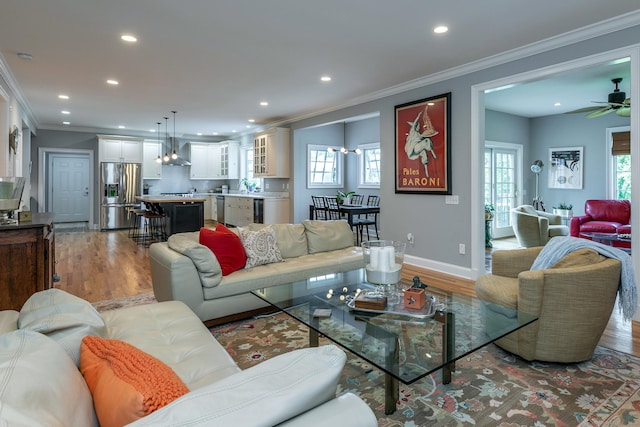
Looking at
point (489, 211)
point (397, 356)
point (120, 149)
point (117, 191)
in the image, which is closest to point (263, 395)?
point (397, 356)

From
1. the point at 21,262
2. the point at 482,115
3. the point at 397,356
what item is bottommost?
the point at 397,356

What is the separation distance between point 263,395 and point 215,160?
10.8 meters

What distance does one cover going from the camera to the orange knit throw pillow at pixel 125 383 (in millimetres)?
806

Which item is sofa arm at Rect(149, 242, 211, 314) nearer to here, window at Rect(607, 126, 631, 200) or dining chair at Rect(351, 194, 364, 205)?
dining chair at Rect(351, 194, 364, 205)

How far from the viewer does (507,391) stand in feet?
6.85

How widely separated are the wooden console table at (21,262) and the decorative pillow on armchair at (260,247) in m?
1.58

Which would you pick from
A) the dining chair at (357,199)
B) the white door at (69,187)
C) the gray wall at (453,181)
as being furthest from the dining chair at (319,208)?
the white door at (69,187)

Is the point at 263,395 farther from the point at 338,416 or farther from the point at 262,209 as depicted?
the point at 262,209

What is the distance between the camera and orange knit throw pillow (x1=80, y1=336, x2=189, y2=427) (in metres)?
0.81

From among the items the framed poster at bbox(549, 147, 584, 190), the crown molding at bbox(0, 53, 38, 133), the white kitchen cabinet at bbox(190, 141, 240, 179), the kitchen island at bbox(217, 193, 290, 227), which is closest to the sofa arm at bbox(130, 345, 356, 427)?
the crown molding at bbox(0, 53, 38, 133)

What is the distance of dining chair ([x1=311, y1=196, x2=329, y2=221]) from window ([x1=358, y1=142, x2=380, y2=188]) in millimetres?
1568

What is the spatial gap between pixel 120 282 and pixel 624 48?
18.5 feet

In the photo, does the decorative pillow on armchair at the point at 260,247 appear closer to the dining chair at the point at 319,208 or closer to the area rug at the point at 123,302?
the area rug at the point at 123,302

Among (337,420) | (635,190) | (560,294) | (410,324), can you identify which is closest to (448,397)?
(410,324)
